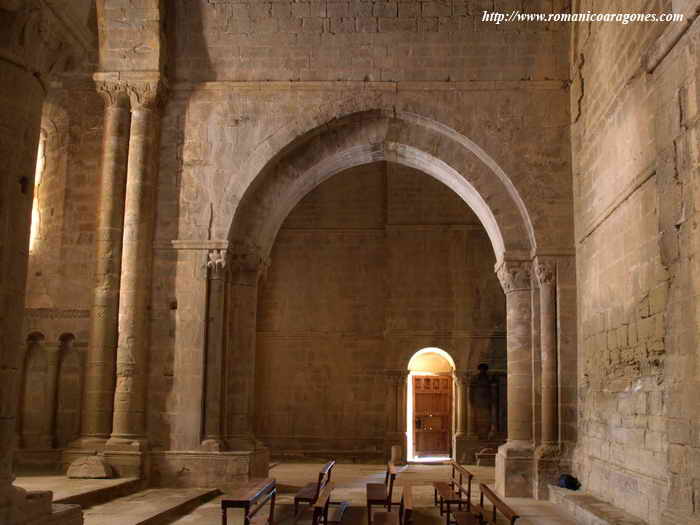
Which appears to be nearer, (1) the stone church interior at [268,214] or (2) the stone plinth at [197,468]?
(1) the stone church interior at [268,214]

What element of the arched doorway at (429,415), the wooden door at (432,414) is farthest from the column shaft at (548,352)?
the wooden door at (432,414)

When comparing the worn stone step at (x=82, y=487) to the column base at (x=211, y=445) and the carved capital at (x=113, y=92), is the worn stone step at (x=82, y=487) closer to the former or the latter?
the column base at (x=211, y=445)

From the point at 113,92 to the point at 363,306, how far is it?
29.5 feet

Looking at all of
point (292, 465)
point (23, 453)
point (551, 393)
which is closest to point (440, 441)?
point (292, 465)

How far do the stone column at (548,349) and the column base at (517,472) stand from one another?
353 millimetres

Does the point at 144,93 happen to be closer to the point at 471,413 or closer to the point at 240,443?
the point at 240,443

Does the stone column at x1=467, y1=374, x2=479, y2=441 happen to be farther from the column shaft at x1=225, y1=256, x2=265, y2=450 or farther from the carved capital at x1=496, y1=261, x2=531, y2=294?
the column shaft at x1=225, y1=256, x2=265, y2=450

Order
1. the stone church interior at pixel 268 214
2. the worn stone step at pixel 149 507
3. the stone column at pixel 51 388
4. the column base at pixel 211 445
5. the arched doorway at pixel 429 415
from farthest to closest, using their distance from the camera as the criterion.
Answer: the arched doorway at pixel 429 415, the stone column at pixel 51 388, the column base at pixel 211 445, the stone church interior at pixel 268 214, the worn stone step at pixel 149 507

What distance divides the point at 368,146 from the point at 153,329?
438cm

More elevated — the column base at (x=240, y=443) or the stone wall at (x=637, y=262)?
the stone wall at (x=637, y=262)

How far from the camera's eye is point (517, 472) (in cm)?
1154

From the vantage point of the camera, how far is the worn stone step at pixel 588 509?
27.0ft

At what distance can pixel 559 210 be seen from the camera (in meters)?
12.0

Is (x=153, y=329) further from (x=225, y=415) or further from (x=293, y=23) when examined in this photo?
(x=293, y=23)
